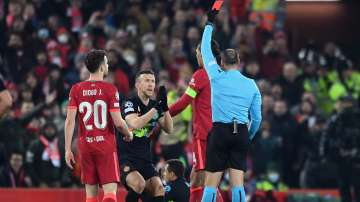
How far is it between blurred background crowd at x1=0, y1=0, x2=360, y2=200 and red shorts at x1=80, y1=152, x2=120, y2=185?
548 centimetres

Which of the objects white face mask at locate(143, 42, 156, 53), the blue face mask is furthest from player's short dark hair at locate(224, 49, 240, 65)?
the blue face mask

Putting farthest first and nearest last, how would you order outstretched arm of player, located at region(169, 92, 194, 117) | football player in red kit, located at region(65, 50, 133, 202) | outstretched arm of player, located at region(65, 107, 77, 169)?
outstretched arm of player, located at region(169, 92, 194, 117) < football player in red kit, located at region(65, 50, 133, 202) < outstretched arm of player, located at region(65, 107, 77, 169)

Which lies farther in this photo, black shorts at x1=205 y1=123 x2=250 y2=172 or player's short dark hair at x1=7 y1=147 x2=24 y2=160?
player's short dark hair at x1=7 y1=147 x2=24 y2=160

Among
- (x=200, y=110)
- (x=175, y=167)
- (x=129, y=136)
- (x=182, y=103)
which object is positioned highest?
(x=182, y=103)

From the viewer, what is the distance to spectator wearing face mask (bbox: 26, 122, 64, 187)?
1989cm

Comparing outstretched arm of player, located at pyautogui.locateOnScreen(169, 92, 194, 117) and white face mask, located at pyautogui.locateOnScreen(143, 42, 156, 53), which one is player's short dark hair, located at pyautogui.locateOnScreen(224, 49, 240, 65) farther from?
white face mask, located at pyautogui.locateOnScreen(143, 42, 156, 53)

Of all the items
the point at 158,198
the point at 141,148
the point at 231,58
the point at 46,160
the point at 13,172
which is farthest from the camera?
the point at 46,160

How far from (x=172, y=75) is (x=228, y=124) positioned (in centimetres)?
870

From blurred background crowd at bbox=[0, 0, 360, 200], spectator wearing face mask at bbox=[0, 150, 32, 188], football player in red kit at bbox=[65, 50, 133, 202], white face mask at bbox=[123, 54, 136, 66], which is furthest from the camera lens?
white face mask at bbox=[123, 54, 136, 66]

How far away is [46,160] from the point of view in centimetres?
1988

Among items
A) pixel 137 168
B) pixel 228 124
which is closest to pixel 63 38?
pixel 137 168

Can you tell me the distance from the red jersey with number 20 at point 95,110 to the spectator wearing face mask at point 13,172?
20.9 feet

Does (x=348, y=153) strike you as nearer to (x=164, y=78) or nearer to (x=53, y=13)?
(x=164, y=78)

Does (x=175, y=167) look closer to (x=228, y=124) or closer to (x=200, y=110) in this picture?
(x=200, y=110)
